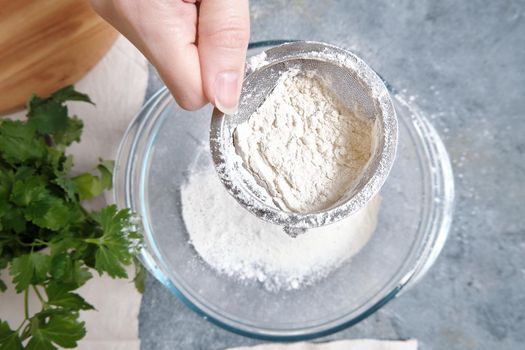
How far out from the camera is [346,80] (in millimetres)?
721

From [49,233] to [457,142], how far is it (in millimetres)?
679

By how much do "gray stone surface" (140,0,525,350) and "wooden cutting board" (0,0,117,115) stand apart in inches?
4.8

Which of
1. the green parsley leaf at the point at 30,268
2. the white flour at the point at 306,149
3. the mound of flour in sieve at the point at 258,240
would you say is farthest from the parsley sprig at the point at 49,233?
the white flour at the point at 306,149

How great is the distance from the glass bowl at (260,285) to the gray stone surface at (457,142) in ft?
0.21

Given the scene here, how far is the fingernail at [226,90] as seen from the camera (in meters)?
0.64

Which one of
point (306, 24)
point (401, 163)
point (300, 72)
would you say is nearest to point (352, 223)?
point (401, 163)

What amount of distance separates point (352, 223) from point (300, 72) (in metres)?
0.25

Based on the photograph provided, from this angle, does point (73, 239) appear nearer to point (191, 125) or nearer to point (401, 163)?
point (191, 125)

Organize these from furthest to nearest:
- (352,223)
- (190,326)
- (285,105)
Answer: (190,326) → (352,223) → (285,105)

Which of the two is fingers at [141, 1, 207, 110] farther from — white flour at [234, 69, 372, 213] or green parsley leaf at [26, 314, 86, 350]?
green parsley leaf at [26, 314, 86, 350]

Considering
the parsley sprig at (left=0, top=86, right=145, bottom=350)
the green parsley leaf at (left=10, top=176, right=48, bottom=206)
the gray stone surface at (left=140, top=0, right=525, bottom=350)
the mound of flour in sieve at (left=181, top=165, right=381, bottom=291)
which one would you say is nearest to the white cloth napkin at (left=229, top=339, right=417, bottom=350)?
the gray stone surface at (left=140, top=0, right=525, bottom=350)

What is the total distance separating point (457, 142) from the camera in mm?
967

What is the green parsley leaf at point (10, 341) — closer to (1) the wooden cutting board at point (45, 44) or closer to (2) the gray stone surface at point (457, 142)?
(2) the gray stone surface at point (457, 142)

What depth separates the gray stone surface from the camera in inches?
37.2
